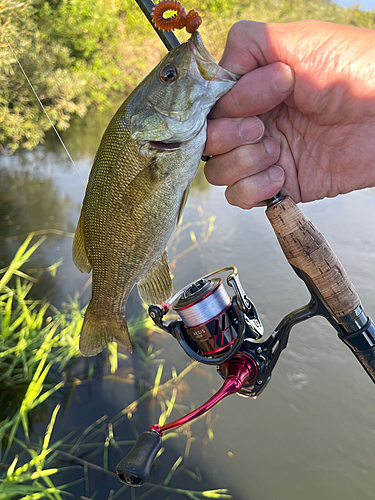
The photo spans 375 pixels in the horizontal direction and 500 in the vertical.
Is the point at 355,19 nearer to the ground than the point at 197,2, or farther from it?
nearer to the ground

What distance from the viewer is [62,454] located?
2453mm

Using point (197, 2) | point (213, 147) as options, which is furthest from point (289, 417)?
point (197, 2)

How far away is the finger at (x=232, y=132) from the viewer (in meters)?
1.38

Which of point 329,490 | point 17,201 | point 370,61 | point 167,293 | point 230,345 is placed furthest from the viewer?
point 17,201

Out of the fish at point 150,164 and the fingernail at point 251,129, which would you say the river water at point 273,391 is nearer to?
the fish at point 150,164

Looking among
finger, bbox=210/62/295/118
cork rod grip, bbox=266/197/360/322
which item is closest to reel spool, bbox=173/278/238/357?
cork rod grip, bbox=266/197/360/322

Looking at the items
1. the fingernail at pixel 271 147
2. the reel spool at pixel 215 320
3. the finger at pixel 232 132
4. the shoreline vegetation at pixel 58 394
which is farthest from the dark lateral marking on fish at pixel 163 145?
the shoreline vegetation at pixel 58 394

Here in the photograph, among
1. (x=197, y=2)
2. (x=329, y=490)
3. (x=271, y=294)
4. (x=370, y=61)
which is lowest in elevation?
(x=329, y=490)

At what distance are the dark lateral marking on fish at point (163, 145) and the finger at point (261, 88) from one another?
0.92ft

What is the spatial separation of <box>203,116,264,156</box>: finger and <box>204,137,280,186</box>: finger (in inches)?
1.6

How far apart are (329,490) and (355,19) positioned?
24.3m

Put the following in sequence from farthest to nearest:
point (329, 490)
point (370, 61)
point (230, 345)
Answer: point (329, 490) → point (230, 345) → point (370, 61)

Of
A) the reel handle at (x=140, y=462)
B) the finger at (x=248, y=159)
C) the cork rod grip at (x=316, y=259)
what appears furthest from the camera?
the finger at (x=248, y=159)

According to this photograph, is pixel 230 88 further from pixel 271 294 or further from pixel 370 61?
pixel 271 294
